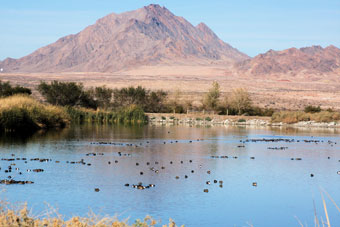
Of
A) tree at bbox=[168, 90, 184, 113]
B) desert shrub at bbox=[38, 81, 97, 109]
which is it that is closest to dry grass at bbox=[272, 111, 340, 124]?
tree at bbox=[168, 90, 184, 113]

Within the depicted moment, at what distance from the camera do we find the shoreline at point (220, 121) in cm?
5416

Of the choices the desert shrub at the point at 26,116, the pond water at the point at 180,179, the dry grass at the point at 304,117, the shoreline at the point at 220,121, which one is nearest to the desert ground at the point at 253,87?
the shoreline at the point at 220,121

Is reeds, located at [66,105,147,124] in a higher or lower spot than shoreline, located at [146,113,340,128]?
higher

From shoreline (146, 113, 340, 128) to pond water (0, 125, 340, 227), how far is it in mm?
24786

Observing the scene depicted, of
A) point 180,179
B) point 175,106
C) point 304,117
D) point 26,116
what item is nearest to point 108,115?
point 175,106

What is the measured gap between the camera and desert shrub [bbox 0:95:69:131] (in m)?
35.0

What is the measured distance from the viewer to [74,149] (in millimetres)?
25500

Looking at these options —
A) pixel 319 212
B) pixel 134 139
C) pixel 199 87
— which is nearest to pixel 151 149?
pixel 134 139

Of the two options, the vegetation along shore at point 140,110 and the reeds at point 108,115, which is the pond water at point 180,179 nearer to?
the vegetation along shore at point 140,110

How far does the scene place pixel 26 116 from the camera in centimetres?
3716

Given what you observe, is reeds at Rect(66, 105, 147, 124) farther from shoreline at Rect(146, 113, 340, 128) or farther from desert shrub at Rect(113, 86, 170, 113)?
desert shrub at Rect(113, 86, 170, 113)

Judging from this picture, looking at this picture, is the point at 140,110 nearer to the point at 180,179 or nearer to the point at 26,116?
the point at 26,116

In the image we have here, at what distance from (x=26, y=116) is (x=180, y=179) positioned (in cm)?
2227

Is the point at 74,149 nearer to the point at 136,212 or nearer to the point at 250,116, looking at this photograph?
the point at 136,212
